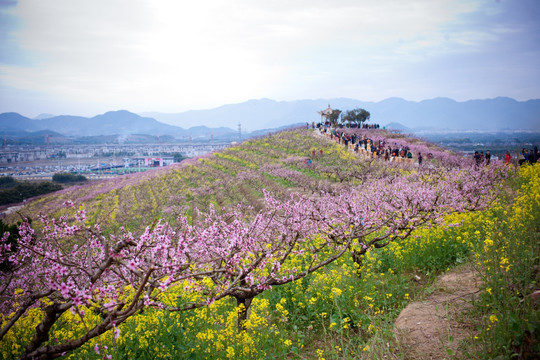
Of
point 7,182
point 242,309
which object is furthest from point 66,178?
point 242,309

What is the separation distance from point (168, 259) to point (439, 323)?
5.45m

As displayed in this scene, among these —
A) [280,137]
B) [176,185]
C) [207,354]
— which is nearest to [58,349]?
[207,354]

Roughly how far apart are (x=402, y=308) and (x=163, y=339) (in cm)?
568

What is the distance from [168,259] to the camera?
606cm

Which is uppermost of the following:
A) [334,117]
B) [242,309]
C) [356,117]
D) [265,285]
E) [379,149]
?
[334,117]

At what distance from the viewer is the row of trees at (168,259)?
4.41 meters

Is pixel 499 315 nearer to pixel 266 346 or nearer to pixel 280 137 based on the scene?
pixel 266 346

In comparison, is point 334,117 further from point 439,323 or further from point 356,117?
point 439,323

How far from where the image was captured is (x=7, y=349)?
6.30m

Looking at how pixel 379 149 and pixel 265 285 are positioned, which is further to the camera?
pixel 379 149

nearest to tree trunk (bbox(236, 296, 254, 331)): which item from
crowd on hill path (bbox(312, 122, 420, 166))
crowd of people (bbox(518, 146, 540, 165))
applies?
crowd of people (bbox(518, 146, 540, 165))

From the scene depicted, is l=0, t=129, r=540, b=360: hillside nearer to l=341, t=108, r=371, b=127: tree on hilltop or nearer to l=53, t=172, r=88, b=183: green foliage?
l=341, t=108, r=371, b=127: tree on hilltop

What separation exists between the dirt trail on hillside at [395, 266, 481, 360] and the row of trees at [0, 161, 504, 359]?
6.71 feet

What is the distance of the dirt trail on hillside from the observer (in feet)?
18.4
